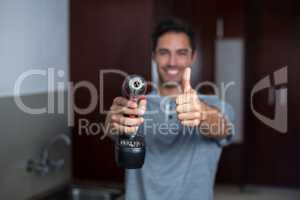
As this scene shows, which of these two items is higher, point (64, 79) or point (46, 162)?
point (64, 79)

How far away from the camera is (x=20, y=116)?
1469 millimetres

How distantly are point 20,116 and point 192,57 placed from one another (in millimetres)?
656

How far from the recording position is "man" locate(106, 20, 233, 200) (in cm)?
122

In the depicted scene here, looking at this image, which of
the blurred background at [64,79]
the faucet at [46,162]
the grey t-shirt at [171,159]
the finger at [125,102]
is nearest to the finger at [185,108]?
the finger at [125,102]

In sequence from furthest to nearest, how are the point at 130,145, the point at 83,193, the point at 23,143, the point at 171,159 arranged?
the point at 83,193
the point at 23,143
the point at 171,159
the point at 130,145

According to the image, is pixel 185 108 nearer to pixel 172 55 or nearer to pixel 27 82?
pixel 172 55

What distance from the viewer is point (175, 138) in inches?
49.9

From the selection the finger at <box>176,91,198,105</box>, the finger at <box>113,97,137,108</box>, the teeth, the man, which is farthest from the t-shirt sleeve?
the finger at <box>113,97,137,108</box>

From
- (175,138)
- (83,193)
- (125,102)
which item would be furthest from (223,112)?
(83,193)

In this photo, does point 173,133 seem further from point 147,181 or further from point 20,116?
point 20,116

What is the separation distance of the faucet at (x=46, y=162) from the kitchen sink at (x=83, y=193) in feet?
0.30

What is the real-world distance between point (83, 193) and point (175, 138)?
1.92 feet

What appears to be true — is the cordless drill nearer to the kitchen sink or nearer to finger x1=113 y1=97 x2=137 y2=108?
finger x1=113 y1=97 x2=137 y2=108

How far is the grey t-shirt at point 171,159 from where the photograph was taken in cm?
122
